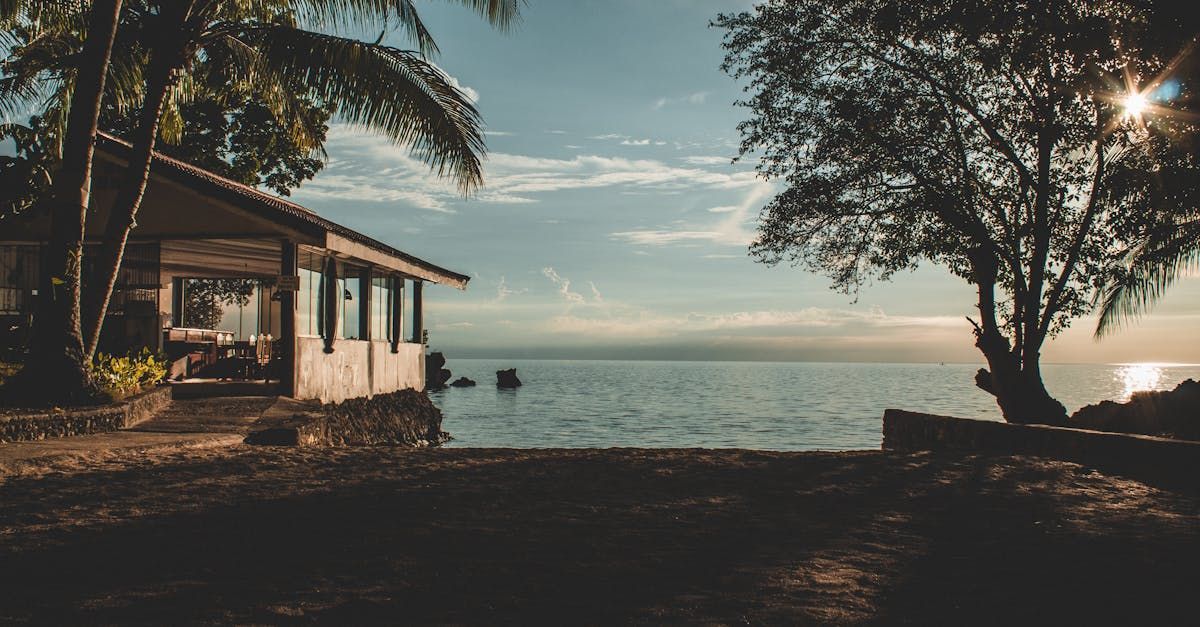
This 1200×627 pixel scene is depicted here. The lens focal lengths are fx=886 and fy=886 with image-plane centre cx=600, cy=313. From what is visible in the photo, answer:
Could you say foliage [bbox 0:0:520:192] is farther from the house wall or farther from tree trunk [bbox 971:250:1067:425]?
tree trunk [bbox 971:250:1067:425]

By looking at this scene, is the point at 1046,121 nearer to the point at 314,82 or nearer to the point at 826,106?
the point at 826,106

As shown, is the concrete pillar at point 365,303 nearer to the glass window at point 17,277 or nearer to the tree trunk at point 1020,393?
the glass window at point 17,277

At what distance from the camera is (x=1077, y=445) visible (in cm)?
932

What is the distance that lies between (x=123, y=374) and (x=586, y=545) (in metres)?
11.0

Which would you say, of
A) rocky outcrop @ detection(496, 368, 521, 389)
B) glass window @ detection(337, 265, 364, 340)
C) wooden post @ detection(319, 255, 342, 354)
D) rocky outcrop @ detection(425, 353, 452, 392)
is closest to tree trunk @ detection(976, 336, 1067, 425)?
wooden post @ detection(319, 255, 342, 354)

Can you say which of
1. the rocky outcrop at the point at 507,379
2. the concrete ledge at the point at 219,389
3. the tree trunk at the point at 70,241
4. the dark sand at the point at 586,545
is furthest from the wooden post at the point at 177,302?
the rocky outcrop at the point at 507,379

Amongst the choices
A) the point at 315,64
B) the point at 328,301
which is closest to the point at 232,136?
the point at 328,301

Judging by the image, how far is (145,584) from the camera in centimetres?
407

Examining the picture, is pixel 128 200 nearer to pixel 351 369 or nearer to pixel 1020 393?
pixel 351 369

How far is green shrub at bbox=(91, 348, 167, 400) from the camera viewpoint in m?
12.5

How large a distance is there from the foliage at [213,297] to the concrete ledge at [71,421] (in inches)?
860

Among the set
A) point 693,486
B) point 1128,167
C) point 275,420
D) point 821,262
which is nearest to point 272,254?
point 275,420

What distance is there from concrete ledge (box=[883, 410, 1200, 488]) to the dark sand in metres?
0.60

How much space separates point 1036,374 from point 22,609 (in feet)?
52.1
